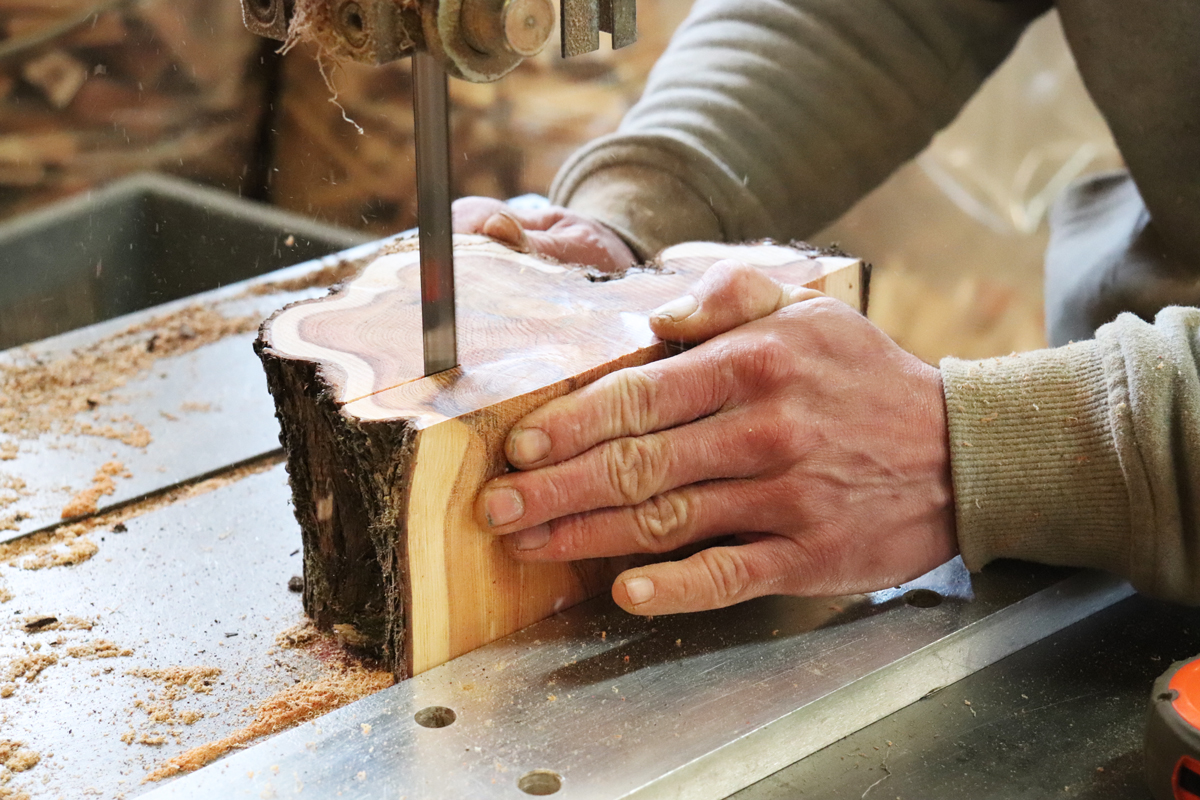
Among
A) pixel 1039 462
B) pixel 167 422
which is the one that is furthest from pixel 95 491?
pixel 1039 462

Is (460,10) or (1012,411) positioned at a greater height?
(460,10)

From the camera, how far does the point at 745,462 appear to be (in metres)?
1.16

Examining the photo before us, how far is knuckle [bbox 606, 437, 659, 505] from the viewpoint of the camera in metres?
1.11

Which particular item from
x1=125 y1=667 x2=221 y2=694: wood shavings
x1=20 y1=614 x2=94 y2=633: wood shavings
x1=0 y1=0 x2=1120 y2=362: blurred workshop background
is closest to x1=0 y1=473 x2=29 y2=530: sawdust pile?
x1=20 y1=614 x2=94 y2=633: wood shavings

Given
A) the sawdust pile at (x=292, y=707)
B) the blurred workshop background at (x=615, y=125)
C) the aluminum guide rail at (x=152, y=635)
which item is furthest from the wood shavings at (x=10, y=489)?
the blurred workshop background at (x=615, y=125)

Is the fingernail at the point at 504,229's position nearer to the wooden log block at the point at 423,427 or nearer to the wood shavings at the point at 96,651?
the wooden log block at the point at 423,427

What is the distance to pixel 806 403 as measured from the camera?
1.17 m

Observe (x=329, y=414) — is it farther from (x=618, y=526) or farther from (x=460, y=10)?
(x=460, y=10)

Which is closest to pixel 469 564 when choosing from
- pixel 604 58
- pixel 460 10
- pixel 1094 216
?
pixel 460 10

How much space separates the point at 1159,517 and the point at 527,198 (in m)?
1.38

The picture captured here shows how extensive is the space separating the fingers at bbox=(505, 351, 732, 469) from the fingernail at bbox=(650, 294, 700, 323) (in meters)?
0.07

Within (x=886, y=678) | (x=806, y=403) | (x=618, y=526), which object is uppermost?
(x=806, y=403)

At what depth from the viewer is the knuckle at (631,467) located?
1106 mm

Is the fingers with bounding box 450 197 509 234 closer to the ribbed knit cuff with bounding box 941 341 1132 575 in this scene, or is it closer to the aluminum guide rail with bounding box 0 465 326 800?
the aluminum guide rail with bounding box 0 465 326 800
